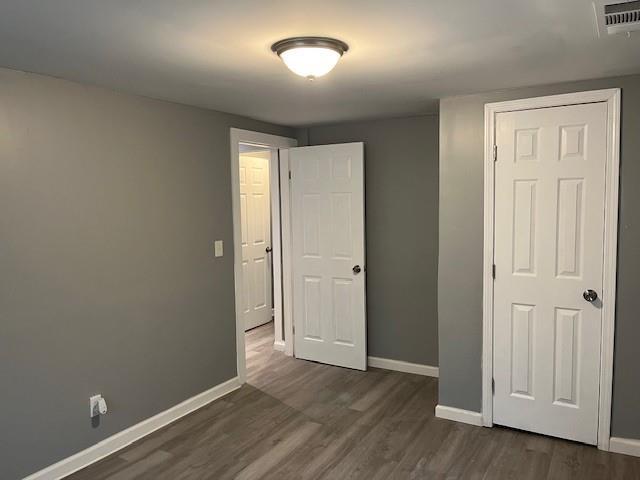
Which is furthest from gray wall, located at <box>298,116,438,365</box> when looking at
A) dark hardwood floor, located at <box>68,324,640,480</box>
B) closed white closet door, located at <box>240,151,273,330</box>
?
closed white closet door, located at <box>240,151,273,330</box>

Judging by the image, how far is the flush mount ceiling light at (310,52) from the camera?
1.97 meters

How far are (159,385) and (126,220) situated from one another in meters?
1.13

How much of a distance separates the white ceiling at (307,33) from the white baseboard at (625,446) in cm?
209

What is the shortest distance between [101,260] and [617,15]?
276cm

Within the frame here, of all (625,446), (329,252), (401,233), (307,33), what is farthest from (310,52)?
(625,446)

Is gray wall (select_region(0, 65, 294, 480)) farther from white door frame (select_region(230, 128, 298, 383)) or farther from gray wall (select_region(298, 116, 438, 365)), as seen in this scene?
gray wall (select_region(298, 116, 438, 365))

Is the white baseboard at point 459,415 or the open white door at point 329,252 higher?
the open white door at point 329,252

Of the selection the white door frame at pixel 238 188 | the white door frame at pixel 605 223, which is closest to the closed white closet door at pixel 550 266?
the white door frame at pixel 605 223

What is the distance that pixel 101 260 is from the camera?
113 inches

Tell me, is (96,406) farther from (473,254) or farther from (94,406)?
(473,254)

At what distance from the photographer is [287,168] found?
451cm

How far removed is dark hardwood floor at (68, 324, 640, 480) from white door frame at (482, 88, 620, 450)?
37 cm

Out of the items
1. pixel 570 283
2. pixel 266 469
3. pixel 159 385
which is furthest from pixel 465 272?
pixel 159 385

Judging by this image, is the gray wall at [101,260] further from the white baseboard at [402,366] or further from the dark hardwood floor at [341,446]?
the white baseboard at [402,366]
